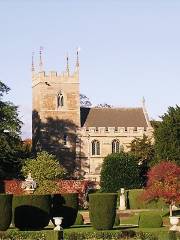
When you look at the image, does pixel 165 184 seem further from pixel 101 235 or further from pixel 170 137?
pixel 101 235

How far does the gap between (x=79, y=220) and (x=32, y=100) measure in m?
47.0

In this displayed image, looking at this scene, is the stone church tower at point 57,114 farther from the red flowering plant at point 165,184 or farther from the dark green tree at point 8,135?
the red flowering plant at point 165,184

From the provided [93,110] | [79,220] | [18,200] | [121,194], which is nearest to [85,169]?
[93,110]

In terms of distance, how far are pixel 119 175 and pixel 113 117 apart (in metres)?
15.1

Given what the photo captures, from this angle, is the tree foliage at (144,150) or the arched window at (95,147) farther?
the arched window at (95,147)

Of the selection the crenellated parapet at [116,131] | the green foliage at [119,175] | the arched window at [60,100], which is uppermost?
the arched window at [60,100]

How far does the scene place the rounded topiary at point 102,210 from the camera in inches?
1747

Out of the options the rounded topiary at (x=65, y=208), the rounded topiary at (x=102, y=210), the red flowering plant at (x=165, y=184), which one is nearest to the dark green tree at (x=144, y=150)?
the red flowering plant at (x=165, y=184)

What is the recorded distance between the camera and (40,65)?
93688 mm

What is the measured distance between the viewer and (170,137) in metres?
74.5

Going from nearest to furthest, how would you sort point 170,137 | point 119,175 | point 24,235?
point 24,235, point 170,137, point 119,175

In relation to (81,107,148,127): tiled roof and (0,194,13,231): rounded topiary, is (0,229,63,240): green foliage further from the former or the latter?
(81,107,148,127): tiled roof

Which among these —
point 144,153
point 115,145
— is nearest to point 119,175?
point 144,153

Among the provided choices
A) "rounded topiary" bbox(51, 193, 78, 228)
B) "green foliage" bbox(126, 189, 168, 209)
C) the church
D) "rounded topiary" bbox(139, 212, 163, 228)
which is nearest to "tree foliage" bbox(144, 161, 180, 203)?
"green foliage" bbox(126, 189, 168, 209)
